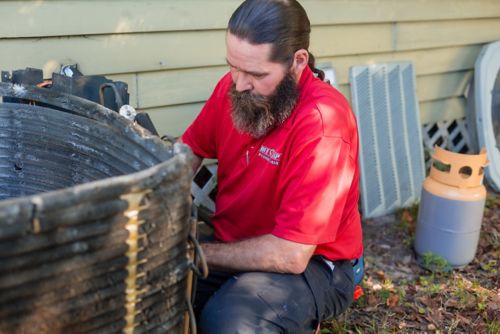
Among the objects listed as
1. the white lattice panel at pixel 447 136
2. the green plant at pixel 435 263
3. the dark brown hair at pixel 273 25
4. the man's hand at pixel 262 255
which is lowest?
the green plant at pixel 435 263

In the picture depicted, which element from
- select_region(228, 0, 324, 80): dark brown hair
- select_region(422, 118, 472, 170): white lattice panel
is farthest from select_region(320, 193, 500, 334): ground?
select_region(228, 0, 324, 80): dark brown hair

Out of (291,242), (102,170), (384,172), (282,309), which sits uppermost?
(102,170)

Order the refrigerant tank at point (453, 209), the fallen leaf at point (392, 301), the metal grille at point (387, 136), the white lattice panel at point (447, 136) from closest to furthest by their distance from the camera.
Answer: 1. the fallen leaf at point (392, 301)
2. the refrigerant tank at point (453, 209)
3. the metal grille at point (387, 136)
4. the white lattice panel at point (447, 136)

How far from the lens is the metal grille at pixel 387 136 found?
3.98 m

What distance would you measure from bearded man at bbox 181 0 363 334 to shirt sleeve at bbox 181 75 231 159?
0.06 meters

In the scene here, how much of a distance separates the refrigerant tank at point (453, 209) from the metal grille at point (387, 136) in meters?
0.51

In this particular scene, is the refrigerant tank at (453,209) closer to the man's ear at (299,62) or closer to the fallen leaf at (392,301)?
the fallen leaf at (392,301)

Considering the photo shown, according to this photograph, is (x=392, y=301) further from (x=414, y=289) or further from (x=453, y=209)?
(x=453, y=209)

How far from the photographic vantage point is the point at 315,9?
142 inches

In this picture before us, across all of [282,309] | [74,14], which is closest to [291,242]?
[282,309]

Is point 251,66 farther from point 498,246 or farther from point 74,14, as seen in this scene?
point 498,246

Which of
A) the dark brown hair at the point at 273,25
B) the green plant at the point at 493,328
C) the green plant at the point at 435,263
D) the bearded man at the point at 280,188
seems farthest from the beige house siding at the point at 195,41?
the green plant at the point at 493,328

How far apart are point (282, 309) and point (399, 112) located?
248cm

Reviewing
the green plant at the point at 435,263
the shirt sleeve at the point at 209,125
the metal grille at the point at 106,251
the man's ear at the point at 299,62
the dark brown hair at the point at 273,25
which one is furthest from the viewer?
the green plant at the point at 435,263
